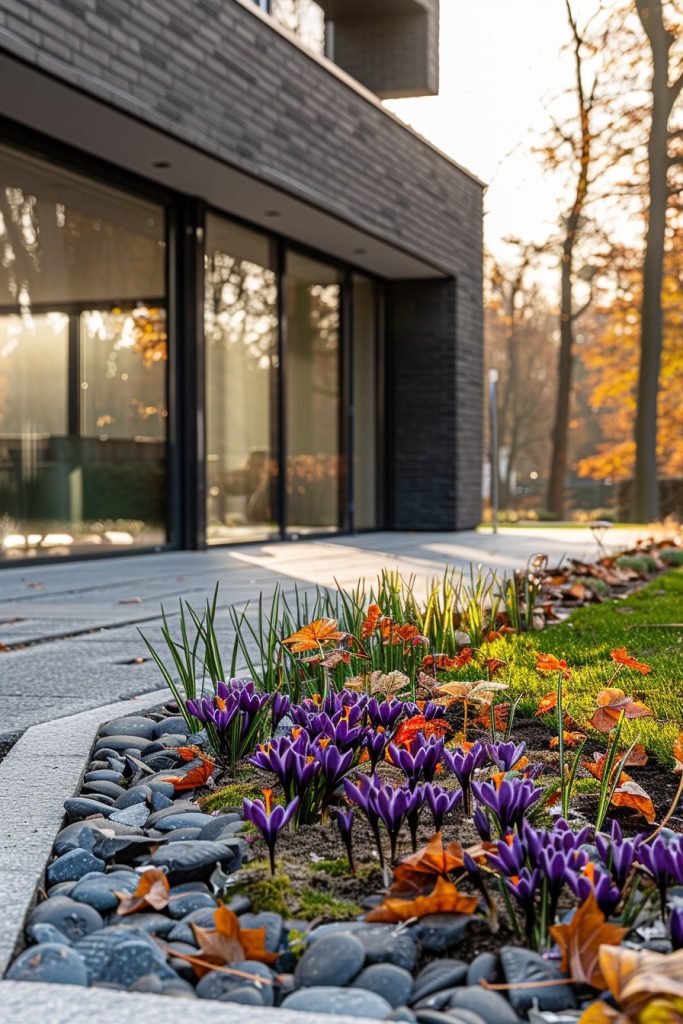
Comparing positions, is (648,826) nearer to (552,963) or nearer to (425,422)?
(552,963)

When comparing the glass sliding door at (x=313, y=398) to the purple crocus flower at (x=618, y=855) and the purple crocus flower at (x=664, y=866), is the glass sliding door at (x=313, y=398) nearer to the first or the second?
the purple crocus flower at (x=618, y=855)

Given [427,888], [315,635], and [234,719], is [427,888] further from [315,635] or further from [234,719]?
[315,635]

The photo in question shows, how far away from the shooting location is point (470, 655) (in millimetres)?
3004

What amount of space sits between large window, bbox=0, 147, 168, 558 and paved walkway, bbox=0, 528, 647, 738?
0.36 m

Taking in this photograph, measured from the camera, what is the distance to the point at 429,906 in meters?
1.56

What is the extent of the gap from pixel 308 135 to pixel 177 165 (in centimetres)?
176

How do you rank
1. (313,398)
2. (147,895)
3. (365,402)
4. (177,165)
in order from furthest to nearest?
(365,402)
(313,398)
(177,165)
(147,895)

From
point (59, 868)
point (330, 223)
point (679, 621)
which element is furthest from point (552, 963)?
point (330, 223)

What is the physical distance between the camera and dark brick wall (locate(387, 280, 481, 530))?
13.7m

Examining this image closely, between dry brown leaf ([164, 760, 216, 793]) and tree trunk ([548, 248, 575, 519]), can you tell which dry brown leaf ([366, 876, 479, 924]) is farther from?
tree trunk ([548, 248, 575, 519])

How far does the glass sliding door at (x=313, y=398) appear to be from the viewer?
11.7 metres

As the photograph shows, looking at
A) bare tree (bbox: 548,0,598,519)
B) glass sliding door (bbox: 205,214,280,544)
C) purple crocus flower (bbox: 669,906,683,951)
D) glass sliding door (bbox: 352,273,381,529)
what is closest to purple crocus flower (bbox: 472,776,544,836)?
purple crocus flower (bbox: 669,906,683,951)

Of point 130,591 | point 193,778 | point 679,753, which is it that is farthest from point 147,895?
point 130,591

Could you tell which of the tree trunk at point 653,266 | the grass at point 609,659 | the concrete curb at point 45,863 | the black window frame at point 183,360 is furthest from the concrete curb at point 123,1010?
the tree trunk at point 653,266
